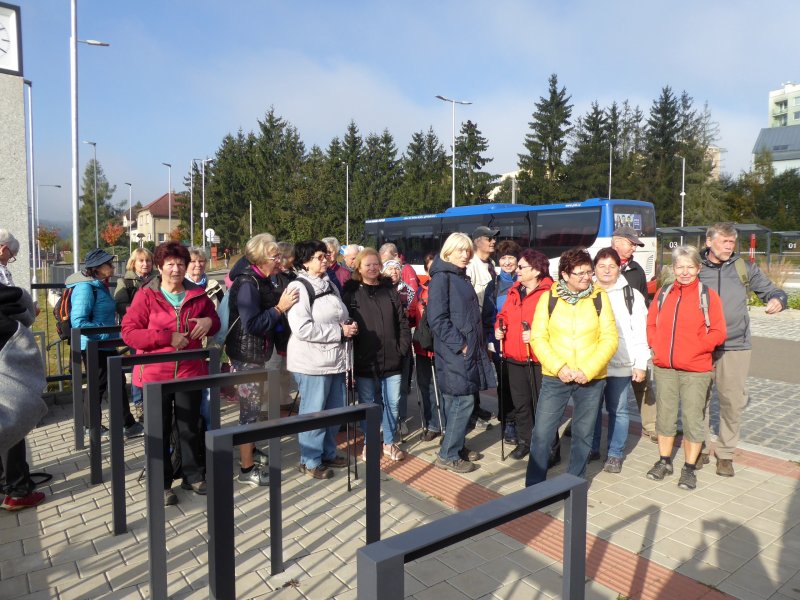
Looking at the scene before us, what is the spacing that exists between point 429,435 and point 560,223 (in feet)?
59.4

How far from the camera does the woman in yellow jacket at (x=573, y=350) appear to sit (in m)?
4.29

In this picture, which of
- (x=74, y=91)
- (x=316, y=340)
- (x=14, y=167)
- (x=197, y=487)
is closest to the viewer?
(x=197, y=487)

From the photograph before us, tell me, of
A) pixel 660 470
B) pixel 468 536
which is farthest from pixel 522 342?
pixel 468 536

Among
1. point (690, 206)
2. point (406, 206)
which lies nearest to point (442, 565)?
point (406, 206)

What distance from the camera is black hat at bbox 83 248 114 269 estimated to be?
5.70 meters

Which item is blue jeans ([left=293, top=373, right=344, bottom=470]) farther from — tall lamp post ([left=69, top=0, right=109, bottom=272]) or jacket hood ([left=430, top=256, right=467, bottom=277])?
tall lamp post ([left=69, top=0, right=109, bottom=272])

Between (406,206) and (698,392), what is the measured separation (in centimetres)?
5038

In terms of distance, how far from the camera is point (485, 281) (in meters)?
6.43

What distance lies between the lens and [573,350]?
4.31 meters

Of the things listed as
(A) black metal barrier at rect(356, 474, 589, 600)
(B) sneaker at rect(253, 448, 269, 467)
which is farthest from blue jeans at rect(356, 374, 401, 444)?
(A) black metal barrier at rect(356, 474, 589, 600)

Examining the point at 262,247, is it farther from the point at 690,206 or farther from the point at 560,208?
the point at 690,206

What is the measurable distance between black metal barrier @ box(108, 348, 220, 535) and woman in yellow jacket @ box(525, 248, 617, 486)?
226 centimetres

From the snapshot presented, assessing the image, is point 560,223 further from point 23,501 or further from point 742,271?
point 23,501

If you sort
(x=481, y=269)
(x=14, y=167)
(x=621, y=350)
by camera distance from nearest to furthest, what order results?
(x=621, y=350)
(x=481, y=269)
(x=14, y=167)
